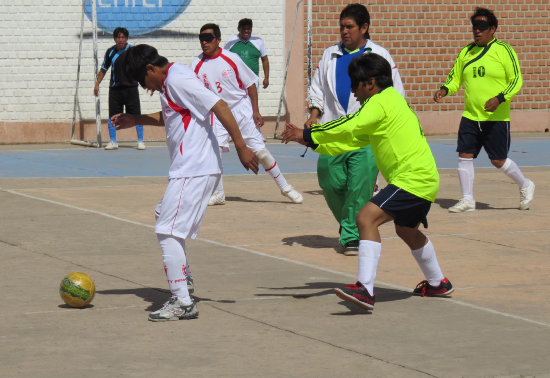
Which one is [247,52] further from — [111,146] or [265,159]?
[265,159]

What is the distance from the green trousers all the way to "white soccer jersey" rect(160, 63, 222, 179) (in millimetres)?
2670

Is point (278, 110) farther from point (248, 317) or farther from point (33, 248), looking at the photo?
point (248, 317)

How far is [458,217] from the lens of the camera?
11883 mm

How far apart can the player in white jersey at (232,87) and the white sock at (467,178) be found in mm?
1787

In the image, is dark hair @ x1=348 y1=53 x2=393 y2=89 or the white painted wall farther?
the white painted wall

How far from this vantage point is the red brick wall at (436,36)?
22931mm

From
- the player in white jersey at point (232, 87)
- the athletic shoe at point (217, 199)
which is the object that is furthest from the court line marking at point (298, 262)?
the player in white jersey at point (232, 87)

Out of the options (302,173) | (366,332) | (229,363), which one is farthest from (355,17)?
(302,173)

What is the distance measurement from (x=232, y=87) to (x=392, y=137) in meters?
5.51

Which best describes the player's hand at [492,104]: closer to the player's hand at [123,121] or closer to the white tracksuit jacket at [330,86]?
the white tracksuit jacket at [330,86]

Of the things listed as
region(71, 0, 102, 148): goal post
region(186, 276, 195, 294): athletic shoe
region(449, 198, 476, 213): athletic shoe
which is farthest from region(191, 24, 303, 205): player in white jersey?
region(71, 0, 102, 148): goal post

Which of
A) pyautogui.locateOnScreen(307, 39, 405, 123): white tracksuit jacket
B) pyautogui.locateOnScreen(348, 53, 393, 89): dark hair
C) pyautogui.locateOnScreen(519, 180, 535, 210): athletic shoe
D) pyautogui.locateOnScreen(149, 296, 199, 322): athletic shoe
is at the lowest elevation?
pyautogui.locateOnScreen(519, 180, 535, 210): athletic shoe

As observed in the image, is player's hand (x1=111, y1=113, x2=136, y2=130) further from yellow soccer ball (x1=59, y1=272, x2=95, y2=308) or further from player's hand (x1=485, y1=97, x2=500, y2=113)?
player's hand (x1=485, y1=97, x2=500, y2=113)

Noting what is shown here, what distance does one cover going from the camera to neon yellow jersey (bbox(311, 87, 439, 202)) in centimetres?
750
